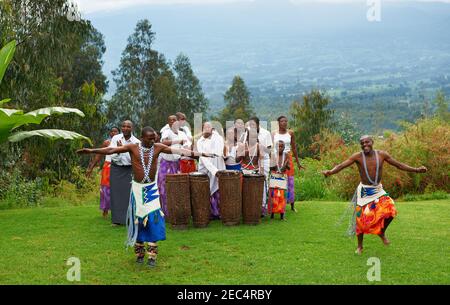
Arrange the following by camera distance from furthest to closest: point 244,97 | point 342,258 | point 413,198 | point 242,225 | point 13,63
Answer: point 244,97
point 413,198
point 13,63
point 242,225
point 342,258

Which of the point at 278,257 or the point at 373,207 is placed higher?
the point at 373,207

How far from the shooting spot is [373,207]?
30.1 ft

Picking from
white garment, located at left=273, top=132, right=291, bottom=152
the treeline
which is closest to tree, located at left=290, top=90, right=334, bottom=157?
the treeline

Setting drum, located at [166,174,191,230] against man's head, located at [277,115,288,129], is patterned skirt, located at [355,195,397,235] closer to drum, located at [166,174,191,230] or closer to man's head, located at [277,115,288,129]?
drum, located at [166,174,191,230]

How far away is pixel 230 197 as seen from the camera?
11117 millimetres

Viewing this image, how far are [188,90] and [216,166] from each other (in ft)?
136

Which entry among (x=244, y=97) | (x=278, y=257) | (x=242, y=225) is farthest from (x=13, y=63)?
(x=244, y=97)

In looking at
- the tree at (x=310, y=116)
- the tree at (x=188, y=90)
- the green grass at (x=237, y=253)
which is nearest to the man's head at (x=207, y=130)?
the green grass at (x=237, y=253)

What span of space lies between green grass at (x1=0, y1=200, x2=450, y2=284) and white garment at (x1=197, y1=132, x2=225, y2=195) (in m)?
0.77

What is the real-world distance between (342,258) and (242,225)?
2804 millimetres

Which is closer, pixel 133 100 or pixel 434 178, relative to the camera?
pixel 434 178

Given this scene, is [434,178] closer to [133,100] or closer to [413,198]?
[413,198]

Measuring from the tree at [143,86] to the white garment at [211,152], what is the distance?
31.6 m
